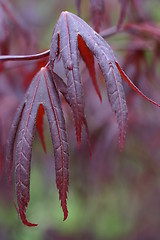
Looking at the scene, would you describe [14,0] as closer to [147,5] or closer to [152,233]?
[147,5]

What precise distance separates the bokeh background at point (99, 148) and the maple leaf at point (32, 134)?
1.04ft

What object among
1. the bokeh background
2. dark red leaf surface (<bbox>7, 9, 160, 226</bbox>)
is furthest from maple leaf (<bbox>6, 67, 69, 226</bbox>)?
the bokeh background

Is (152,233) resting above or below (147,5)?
below

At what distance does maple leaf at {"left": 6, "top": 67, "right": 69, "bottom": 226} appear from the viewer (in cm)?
87

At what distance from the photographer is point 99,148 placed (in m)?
2.03

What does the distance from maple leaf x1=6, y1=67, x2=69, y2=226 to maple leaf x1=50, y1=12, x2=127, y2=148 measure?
0.14 ft

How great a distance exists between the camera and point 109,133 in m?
1.99

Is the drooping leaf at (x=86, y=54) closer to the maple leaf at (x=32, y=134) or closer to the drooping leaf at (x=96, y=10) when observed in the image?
the maple leaf at (x=32, y=134)

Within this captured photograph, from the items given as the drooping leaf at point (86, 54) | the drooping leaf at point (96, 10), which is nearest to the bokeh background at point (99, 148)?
the drooping leaf at point (96, 10)

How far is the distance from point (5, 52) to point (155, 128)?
2.89 feet

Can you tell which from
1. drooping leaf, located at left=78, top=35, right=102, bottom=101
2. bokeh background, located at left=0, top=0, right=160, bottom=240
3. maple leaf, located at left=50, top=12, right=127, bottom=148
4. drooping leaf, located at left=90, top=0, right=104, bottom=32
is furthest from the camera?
bokeh background, located at left=0, top=0, right=160, bottom=240

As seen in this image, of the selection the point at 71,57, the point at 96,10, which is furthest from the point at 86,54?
the point at 96,10

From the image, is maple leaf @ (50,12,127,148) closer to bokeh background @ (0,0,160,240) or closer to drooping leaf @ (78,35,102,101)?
drooping leaf @ (78,35,102,101)

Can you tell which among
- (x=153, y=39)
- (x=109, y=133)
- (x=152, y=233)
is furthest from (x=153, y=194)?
(x=153, y=39)
